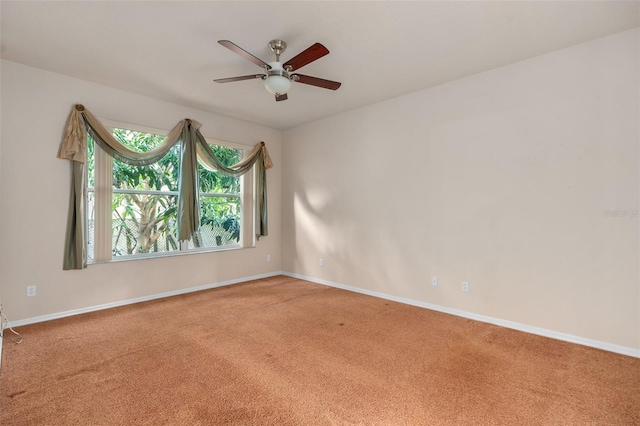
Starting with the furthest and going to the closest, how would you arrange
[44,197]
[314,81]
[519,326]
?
[44,197]
[519,326]
[314,81]

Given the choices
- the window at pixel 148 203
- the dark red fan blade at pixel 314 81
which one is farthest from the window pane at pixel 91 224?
the dark red fan blade at pixel 314 81

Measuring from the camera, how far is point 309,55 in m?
2.37

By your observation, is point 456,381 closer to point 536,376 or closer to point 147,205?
point 536,376

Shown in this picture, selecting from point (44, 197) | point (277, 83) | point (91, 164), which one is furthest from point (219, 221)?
point (277, 83)

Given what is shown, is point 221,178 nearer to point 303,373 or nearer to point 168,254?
point 168,254

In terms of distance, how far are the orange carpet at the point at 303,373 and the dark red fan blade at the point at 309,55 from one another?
2.37 metres

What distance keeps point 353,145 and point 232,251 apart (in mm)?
2508

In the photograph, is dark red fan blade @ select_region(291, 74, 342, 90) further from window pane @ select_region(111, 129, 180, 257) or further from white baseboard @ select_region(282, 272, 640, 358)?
white baseboard @ select_region(282, 272, 640, 358)

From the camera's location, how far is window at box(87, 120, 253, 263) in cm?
361

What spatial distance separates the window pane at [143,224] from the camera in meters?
3.84

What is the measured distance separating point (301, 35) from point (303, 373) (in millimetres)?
2655

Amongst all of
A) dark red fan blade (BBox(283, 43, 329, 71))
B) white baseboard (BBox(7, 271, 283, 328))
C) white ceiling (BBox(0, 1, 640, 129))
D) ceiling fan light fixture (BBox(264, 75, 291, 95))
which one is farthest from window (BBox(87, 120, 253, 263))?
dark red fan blade (BBox(283, 43, 329, 71))

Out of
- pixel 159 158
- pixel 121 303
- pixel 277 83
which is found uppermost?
pixel 277 83

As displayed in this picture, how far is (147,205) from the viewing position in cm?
407
